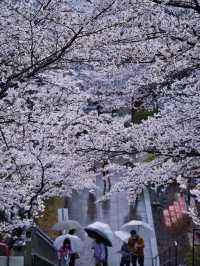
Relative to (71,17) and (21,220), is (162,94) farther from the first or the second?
(21,220)

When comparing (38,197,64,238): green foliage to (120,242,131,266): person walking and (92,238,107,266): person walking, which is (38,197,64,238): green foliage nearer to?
(120,242,131,266): person walking

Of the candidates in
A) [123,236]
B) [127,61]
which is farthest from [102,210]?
[127,61]

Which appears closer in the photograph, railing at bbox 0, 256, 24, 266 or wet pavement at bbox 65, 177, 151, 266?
railing at bbox 0, 256, 24, 266

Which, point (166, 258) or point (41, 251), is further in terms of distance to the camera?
point (166, 258)

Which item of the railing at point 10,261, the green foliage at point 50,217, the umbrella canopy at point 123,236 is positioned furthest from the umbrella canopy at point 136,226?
the railing at point 10,261

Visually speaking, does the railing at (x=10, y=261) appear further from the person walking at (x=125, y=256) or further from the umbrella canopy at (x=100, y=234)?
the person walking at (x=125, y=256)

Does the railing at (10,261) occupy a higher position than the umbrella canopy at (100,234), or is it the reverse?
the umbrella canopy at (100,234)

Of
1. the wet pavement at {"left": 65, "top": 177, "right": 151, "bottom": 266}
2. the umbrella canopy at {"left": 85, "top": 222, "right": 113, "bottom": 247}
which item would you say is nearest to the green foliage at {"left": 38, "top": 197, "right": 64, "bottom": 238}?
the wet pavement at {"left": 65, "top": 177, "right": 151, "bottom": 266}

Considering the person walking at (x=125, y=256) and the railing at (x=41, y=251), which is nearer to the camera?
the railing at (x=41, y=251)

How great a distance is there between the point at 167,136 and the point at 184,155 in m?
0.37

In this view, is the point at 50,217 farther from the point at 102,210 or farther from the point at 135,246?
the point at 135,246

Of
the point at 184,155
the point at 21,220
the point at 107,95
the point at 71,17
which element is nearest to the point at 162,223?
the point at 21,220

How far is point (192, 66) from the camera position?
6.79 meters

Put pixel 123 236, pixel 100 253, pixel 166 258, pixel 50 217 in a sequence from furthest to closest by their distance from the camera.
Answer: pixel 50 217 → pixel 166 258 → pixel 123 236 → pixel 100 253
